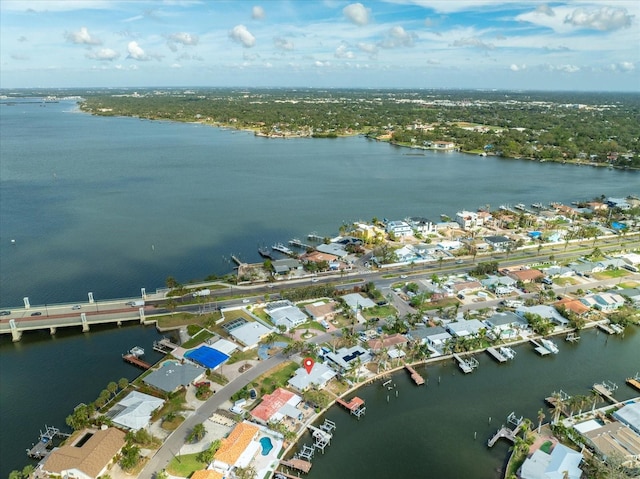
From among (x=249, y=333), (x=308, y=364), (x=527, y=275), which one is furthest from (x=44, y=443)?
(x=527, y=275)

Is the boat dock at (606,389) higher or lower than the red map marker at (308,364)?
lower

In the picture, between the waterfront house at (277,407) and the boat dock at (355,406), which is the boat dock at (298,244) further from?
the waterfront house at (277,407)

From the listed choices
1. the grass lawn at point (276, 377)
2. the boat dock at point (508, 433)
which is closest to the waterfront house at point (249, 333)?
the grass lawn at point (276, 377)

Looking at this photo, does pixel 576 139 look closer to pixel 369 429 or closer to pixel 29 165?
pixel 369 429

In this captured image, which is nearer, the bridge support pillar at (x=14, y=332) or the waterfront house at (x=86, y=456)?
the waterfront house at (x=86, y=456)

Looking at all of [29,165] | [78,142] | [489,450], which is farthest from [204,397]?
[78,142]

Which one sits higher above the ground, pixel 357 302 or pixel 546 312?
pixel 357 302

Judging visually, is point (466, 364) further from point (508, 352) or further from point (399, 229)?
point (399, 229)
